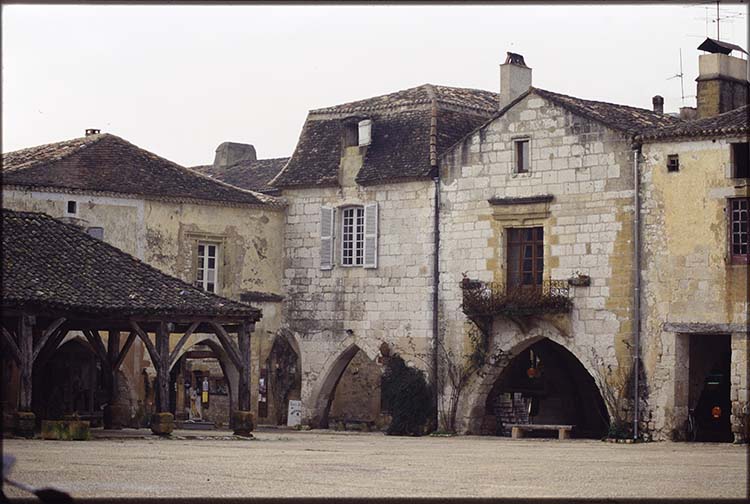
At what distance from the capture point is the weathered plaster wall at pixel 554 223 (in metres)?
26.3

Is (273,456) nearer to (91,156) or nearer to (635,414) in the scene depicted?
(635,414)

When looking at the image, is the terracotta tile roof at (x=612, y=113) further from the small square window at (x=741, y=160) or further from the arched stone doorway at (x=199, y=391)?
the arched stone doorway at (x=199, y=391)

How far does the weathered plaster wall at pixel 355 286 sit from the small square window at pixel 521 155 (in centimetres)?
212

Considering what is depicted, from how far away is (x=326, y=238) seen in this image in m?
30.9

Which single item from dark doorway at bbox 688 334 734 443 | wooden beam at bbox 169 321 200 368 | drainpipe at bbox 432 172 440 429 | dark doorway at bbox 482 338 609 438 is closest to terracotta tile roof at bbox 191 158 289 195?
drainpipe at bbox 432 172 440 429

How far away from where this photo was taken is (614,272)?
2630 centimetres

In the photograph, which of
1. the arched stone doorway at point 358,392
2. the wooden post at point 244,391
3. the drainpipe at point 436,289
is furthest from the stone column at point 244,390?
the arched stone doorway at point 358,392

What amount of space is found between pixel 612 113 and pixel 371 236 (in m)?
5.58

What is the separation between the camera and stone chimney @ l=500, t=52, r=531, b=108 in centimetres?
2997

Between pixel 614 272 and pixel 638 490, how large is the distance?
12.4 meters

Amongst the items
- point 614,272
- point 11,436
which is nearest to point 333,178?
point 614,272

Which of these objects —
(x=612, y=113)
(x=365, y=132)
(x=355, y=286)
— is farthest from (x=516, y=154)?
(x=355, y=286)

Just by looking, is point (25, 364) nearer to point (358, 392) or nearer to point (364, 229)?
point (364, 229)

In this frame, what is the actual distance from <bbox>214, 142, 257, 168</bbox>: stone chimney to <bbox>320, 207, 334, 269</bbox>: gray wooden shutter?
11236mm
